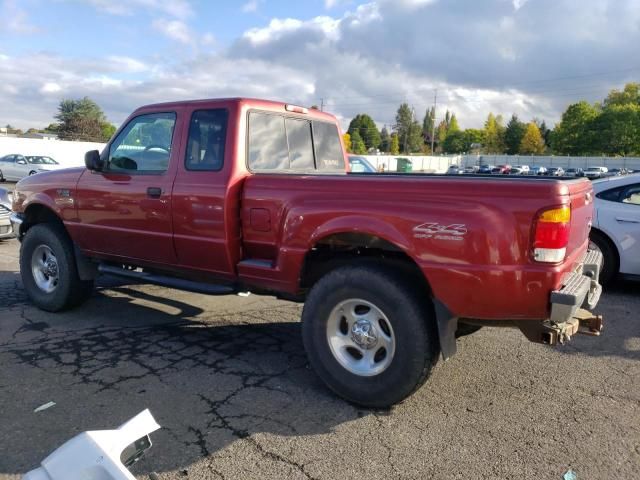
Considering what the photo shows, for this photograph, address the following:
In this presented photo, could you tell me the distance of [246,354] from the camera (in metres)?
4.43

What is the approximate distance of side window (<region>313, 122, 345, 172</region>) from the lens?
5199mm

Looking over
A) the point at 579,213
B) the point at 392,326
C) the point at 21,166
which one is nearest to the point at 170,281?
the point at 392,326

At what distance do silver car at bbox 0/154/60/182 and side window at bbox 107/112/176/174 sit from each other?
23526mm

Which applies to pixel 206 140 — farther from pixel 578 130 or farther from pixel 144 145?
pixel 578 130

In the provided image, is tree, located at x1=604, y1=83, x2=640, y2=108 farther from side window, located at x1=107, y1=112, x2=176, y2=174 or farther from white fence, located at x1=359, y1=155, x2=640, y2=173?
side window, located at x1=107, y1=112, x2=176, y2=174

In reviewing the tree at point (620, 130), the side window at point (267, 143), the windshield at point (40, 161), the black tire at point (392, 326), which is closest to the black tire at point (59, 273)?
the side window at point (267, 143)

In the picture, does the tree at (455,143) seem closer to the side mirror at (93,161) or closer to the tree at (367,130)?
the tree at (367,130)

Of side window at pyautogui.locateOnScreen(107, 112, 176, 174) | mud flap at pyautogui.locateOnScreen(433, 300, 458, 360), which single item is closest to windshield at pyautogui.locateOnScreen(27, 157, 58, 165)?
side window at pyautogui.locateOnScreen(107, 112, 176, 174)

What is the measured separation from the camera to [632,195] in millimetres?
6406

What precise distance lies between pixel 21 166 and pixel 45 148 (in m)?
10.0

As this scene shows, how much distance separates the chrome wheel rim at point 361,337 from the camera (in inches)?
135

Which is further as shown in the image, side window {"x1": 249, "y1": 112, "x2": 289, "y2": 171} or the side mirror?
the side mirror

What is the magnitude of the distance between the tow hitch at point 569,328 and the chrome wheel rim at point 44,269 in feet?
15.8

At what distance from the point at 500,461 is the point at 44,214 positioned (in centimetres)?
520
